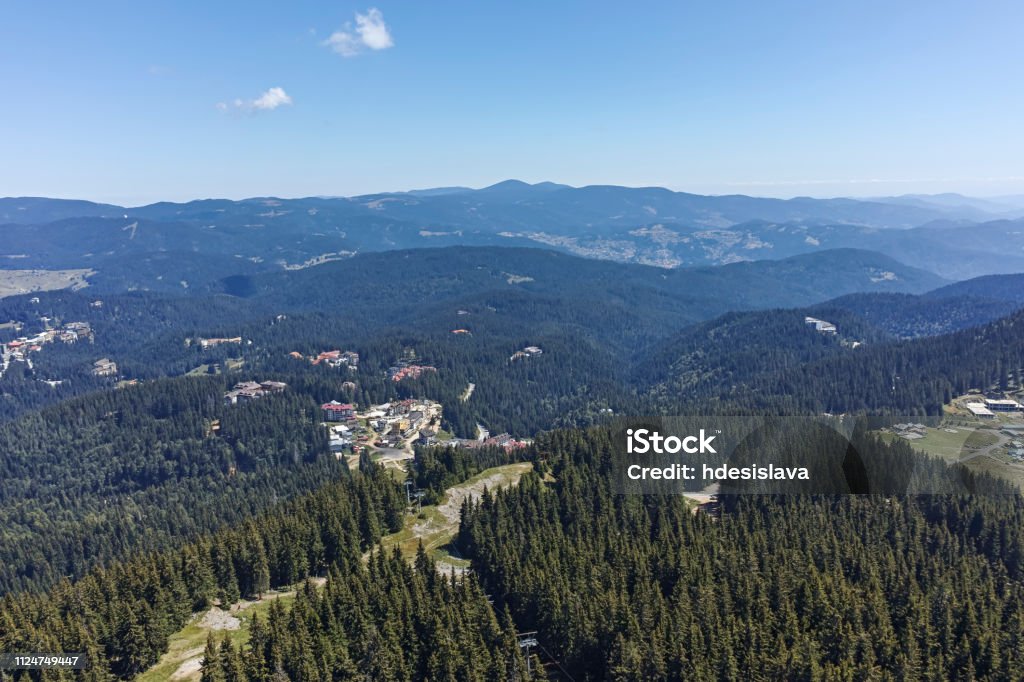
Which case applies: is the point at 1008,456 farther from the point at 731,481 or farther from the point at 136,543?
the point at 136,543

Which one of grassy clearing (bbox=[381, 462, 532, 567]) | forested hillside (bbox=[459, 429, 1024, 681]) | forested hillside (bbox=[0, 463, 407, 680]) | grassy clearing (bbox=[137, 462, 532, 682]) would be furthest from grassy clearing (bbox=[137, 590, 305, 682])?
forested hillside (bbox=[459, 429, 1024, 681])

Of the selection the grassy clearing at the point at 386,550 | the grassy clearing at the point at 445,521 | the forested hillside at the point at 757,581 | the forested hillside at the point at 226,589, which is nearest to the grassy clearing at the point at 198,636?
the grassy clearing at the point at 386,550

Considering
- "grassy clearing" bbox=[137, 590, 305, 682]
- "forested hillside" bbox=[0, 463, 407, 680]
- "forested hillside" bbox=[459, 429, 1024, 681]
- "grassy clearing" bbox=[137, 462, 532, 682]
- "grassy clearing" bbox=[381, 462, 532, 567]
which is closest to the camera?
"forested hillside" bbox=[0, 463, 407, 680]

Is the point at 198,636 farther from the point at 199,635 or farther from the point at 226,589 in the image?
the point at 226,589

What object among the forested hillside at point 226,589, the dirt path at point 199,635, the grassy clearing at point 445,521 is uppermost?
the forested hillside at point 226,589

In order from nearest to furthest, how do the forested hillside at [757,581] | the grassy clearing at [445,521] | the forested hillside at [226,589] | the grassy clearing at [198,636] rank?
the forested hillside at [226,589] → the forested hillside at [757,581] → the grassy clearing at [198,636] → the grassy clearing at [445,521]

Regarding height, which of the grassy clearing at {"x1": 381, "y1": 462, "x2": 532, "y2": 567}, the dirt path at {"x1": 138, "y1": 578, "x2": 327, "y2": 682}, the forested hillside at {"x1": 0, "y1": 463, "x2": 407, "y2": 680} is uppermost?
the forested hillside at {"x1": 0, "y1": 463, "x2": 407, "y2": 680}

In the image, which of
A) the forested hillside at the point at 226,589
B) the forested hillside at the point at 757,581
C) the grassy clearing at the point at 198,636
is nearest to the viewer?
the forested hillside at the point at 226,589

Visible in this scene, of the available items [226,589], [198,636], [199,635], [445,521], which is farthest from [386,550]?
[198,636]

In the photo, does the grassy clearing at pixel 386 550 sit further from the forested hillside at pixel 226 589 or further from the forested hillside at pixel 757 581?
the forested hillside at pixel 757 581

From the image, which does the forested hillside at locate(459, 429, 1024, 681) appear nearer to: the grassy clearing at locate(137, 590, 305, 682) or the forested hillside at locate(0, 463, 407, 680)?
the forested hillside at locate(0, 463, 407, 680)

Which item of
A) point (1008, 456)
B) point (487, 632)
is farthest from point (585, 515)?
point (1008, 456)
